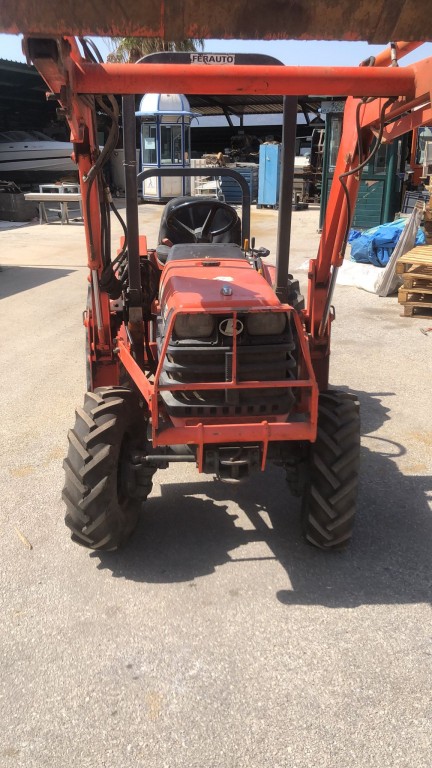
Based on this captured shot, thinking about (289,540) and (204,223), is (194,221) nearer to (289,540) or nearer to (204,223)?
(204,223)

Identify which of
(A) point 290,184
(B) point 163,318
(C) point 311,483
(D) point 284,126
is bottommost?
(C) point 311,483

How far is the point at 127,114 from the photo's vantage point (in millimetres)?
3574

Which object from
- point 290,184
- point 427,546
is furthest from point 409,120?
point 427,546

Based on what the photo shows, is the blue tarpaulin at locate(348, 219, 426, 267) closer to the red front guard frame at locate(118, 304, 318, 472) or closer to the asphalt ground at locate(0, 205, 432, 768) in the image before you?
the asphalt ground at locate(0, 205, 432, 768)

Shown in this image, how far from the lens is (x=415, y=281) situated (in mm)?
8961

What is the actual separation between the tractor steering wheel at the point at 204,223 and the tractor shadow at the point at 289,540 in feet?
6.33

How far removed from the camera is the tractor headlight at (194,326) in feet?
10.6

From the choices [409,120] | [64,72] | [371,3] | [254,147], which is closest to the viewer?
[371,3]

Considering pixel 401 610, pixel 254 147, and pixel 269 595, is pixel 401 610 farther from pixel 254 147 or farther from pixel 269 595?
pixel 254 147

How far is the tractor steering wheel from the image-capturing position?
501 centimetres

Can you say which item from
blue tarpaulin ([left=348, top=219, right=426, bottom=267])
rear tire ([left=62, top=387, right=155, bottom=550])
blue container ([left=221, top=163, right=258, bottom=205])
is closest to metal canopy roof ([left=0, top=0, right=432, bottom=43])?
rear tire ([left=62, top=387, right=155, bottom=550])

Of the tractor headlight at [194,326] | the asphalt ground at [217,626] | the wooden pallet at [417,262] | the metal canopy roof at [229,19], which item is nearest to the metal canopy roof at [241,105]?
the wooden pallet at [417,262]

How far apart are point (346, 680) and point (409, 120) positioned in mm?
2668

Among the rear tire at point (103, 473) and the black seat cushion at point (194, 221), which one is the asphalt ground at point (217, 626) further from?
the black seat cushion at point (194, 221)
